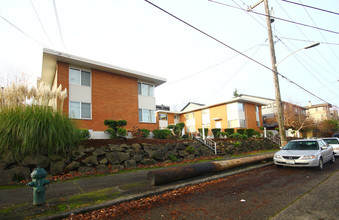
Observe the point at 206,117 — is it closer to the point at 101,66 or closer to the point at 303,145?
the point at 101,66

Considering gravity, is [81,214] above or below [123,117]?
below

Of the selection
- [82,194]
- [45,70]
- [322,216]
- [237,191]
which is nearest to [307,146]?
[237,191]

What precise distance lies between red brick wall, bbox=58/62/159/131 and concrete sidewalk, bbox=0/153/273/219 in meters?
8.77

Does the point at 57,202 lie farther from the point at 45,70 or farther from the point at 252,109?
the point at 252,109

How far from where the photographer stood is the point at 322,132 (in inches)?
1460

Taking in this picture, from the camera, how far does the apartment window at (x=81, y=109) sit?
14.0 metres

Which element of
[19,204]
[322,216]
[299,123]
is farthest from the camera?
[299,123]

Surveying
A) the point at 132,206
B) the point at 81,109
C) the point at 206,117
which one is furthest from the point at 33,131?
the point at 206,117

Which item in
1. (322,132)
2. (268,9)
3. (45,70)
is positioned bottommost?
(322,132)

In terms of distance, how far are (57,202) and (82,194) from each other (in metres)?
0.68

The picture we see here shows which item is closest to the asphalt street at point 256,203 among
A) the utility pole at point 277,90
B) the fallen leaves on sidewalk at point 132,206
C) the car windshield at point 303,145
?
the fallen leaves on sidewalk at point 132,206

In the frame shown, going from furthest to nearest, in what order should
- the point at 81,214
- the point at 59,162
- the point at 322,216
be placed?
the point at 59,162, the point at 81,214, the point at 322,216

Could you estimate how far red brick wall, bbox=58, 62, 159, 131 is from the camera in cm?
1444

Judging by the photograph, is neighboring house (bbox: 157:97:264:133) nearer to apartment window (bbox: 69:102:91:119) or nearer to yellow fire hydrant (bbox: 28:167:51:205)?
apartment window (bbox: 69:102:91:119)
